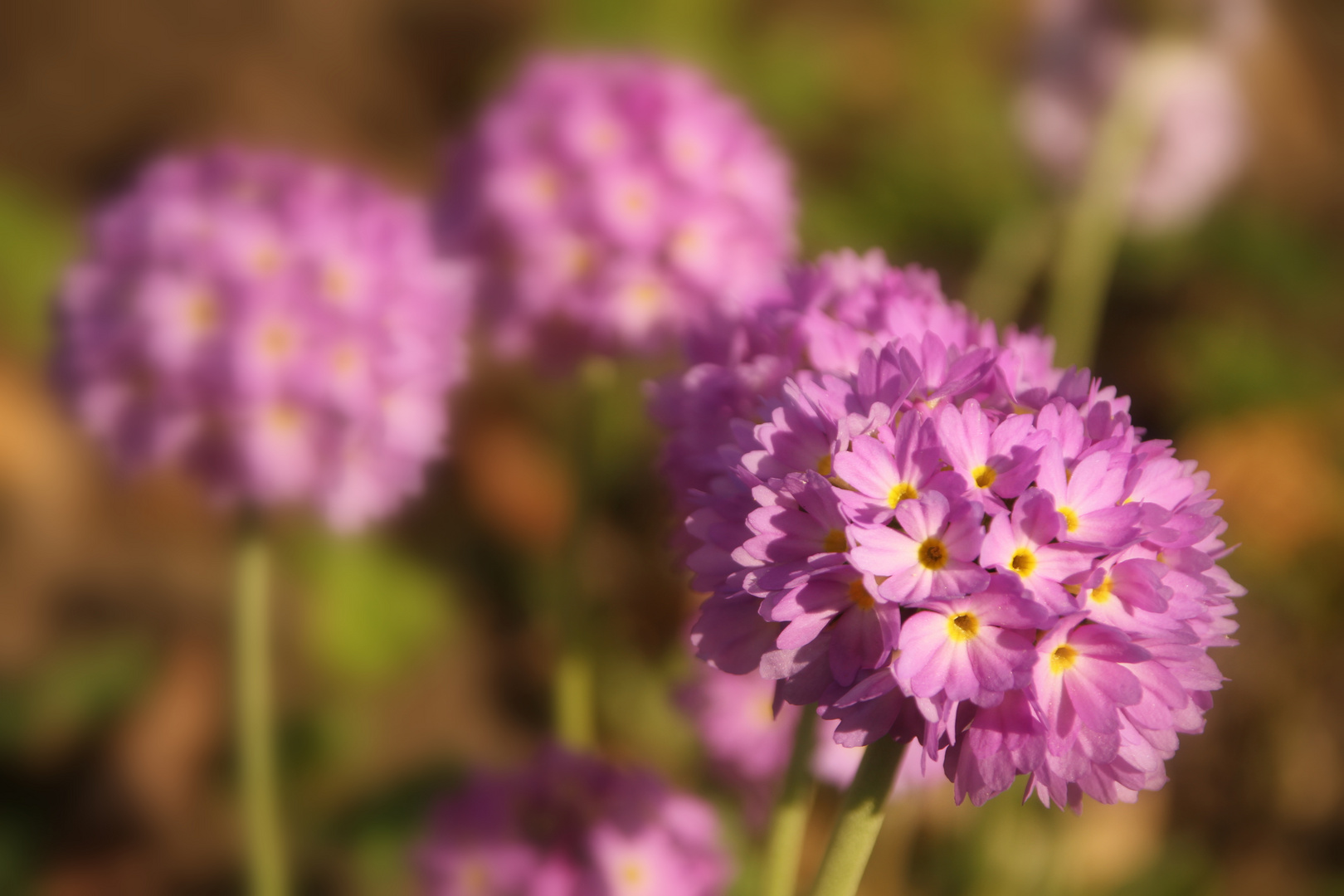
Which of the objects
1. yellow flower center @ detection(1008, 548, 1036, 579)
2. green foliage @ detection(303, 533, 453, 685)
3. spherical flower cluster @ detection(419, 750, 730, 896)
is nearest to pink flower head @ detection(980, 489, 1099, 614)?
yellow flower center @ detection(1008, 548, 1036, 579)

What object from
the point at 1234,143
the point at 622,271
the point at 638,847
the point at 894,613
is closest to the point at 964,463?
the point at 894,613

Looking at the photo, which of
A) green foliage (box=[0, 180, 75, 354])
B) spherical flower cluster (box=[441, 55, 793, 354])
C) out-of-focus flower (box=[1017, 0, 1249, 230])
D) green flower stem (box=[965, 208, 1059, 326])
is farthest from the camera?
green foliage (box=[0, 180, 75, 354])

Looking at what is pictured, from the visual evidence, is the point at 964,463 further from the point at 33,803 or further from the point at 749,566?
the point at 33,803

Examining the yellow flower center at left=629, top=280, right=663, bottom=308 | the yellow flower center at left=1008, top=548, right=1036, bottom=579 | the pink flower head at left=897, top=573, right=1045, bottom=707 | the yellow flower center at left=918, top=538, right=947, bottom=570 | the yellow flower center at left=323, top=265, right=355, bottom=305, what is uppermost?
the yellow flower center at left=629, top=280, right=663, bottom=308

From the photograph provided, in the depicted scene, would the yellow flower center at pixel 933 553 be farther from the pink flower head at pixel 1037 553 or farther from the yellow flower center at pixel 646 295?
the yellow flower center at pixel 646 295

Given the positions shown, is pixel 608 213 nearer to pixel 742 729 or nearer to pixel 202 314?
pixel 202 314

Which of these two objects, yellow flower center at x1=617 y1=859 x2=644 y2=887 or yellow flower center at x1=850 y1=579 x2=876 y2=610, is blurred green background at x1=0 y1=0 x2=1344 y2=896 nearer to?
yellow flower center at x1=617 y1=859 x2=644 y2=887

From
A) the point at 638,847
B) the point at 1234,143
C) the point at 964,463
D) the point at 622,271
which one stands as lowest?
the point at 638,847
